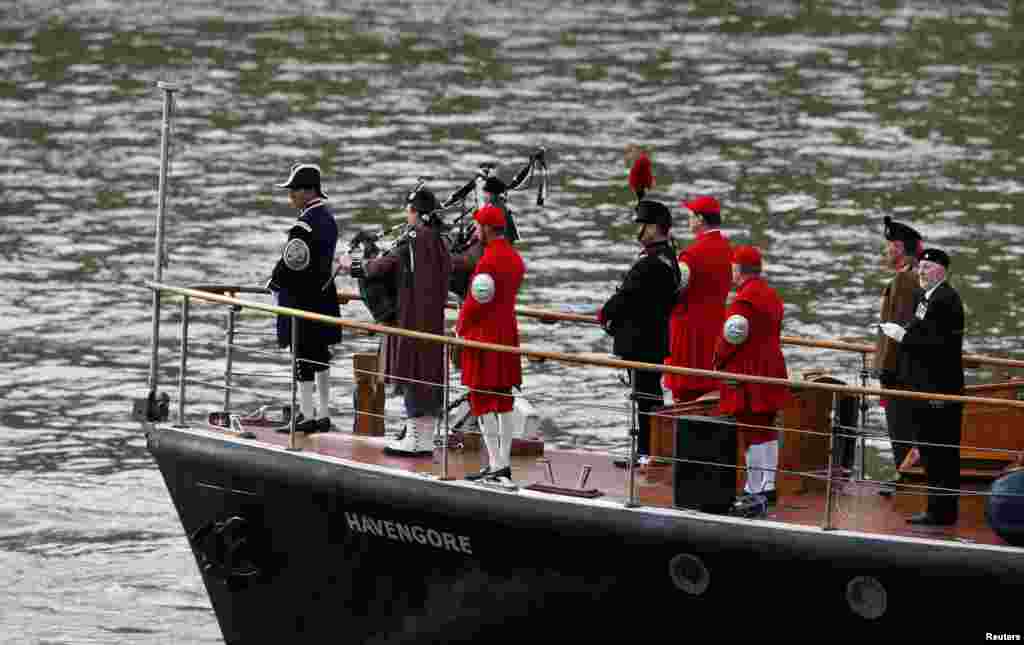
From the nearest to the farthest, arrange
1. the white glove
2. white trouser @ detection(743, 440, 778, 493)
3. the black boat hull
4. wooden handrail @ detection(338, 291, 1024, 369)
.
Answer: the black boat hull < the white glove < white trouser @ detection(743, 440, 778, 493) < wooden handrail @ detection(338, 291, 1024, 369)

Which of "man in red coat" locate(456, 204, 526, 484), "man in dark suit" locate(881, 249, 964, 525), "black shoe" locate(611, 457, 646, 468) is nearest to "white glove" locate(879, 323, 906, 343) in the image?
"man in dark suit" locate(881, 249, 964, 525)

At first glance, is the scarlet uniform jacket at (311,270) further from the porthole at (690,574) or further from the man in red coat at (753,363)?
the porthole at (690,574)

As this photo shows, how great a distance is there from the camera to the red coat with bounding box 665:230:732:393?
14.3 m

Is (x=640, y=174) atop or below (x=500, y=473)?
atop

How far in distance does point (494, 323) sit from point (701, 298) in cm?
140

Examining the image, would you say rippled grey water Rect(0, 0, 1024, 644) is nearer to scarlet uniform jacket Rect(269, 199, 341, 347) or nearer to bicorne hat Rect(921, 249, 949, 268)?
scarlet uniform jacket Rect(269, 199, 341, 347)

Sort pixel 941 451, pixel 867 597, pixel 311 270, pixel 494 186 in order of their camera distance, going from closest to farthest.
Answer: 1. pixel 867 597
2. pixel 941 451
3. pixel 311 270
4. pixel 494 186

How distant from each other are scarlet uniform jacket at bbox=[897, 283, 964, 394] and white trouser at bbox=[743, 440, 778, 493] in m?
0.92

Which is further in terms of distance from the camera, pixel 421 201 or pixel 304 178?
pixel 304 178

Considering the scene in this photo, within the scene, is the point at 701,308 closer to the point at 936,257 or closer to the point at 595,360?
the point at 595,360

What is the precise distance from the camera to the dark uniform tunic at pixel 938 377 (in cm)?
1309

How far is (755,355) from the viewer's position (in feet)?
44.5

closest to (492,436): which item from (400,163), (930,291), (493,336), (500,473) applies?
(500,473)

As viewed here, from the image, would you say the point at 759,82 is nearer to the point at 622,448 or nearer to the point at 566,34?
the point at 566,34
